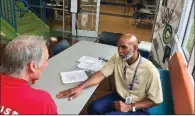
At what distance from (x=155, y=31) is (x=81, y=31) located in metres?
2.54

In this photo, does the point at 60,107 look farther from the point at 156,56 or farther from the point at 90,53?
the point at 156,56

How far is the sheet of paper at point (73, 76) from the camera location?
2181 mm

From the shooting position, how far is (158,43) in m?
3.53

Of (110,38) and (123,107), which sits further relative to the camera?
(110,38)

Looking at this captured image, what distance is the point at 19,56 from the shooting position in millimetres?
1265

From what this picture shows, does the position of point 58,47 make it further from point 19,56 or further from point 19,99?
point 19,99

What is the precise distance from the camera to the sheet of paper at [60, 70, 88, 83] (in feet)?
7.16

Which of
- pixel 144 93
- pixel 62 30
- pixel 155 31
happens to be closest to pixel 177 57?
pixel 144 93

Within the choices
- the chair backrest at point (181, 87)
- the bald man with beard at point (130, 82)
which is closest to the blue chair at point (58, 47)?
the bald man with beard at point (130, 82)

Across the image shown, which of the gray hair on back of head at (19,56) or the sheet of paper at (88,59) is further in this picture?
the sheet of paper at (88,59)

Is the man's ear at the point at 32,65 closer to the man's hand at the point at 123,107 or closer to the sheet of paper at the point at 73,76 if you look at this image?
the sheet of paper at the point at 73,76

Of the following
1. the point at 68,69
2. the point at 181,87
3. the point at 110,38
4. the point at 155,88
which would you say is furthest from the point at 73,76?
the point at 110,38

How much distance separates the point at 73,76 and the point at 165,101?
1.07 meters

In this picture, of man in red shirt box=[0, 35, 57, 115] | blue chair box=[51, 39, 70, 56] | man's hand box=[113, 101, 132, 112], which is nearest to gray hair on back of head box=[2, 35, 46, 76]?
man in red shirt box=[0, 35, 57, 115]
